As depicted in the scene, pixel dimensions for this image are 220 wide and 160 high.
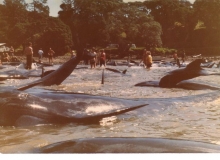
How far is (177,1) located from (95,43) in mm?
851

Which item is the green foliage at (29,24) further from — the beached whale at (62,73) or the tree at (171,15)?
the tree at (171,15)

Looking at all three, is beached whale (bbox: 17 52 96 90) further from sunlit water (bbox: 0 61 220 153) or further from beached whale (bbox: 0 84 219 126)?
sunlit water (bbox: 0 61 220 153)

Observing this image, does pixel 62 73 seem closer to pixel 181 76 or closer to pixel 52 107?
pixel 52 107

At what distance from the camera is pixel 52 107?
2.75m

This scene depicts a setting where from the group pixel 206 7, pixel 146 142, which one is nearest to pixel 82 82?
pixel 206 7

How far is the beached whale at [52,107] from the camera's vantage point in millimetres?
2635

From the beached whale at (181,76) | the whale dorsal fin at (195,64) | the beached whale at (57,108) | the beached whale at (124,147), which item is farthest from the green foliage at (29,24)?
the whale dorsal fin at (195,64)

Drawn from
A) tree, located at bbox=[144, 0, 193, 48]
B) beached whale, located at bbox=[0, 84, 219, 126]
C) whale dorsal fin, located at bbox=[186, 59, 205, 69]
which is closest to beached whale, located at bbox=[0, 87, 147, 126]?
beached whale, located at bbox=[0, 84, 219, 126]

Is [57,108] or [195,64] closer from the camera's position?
[57,108]

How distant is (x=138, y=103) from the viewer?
3145mm

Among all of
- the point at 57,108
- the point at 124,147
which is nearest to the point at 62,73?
the point at 57,108
